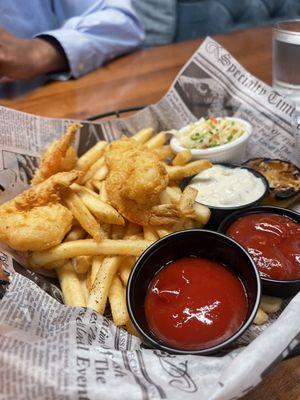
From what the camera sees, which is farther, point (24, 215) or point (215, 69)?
point (215, 69)

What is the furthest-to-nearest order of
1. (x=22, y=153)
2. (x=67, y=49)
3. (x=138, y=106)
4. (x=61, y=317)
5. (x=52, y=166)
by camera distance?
(x=67, y=49) < (x=138, y=106) < (x=22, y=153) < (x=52, y=166) < (x=61, y=317)

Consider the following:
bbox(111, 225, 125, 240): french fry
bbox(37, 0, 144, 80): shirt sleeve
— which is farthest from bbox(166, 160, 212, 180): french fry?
bbox(37, 0, 144, 80): shirt sleeve

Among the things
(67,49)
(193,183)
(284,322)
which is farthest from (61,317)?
(67,49)

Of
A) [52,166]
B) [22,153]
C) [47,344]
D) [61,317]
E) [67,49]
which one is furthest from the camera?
[67,49]

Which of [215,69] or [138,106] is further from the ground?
[215,69]

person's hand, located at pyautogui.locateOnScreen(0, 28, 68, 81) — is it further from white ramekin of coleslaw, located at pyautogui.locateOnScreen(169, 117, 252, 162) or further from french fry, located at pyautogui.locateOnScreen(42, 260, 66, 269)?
french fry, located at pyautogui.locateOnScreen(42, 260, 66, 269)

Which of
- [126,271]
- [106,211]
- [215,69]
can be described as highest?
[215,69]

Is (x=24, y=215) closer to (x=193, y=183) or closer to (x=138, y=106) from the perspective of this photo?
(x=193, y=183)
